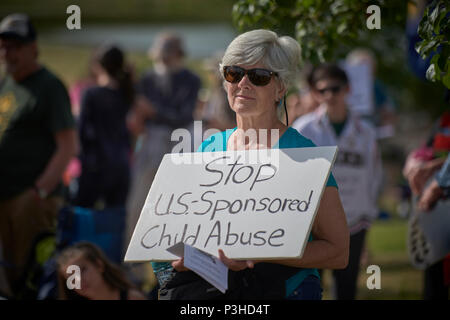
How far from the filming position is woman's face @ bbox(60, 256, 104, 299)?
4504mm

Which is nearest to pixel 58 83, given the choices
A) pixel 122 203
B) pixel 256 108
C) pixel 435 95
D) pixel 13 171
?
pixel 13 171

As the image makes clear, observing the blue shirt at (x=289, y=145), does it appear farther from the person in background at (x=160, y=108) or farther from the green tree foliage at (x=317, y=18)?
the person in background at (x=160, y=108)

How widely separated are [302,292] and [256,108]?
83 centimetres

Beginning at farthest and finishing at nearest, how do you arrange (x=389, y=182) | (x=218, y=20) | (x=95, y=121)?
(x=218, y=20) → (x=389, y=182) → (x=95, y=121)

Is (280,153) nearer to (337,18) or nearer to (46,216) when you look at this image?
(337,18)

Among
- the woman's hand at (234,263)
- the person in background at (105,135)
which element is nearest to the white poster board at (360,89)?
the person in background at (105,135)

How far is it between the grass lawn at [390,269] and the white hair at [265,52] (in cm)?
229

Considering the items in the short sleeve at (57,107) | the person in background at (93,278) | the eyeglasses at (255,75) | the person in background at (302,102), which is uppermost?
the eyeglasses at (255,75)

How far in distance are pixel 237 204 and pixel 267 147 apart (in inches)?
13.8

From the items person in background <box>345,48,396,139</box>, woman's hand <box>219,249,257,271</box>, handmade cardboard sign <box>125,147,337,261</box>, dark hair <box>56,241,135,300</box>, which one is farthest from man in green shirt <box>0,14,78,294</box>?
person in background <box>345,48,396,139</box>

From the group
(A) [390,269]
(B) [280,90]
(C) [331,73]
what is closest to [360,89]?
(A) [390,269]

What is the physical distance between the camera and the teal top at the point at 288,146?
310 cm

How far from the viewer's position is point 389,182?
56.5ft

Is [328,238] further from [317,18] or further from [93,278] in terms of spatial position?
[93,278]
